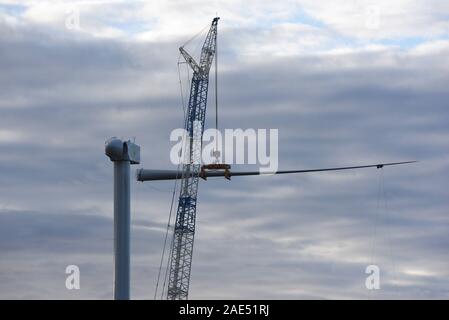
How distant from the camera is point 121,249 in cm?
13388

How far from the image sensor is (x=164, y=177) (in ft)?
566
